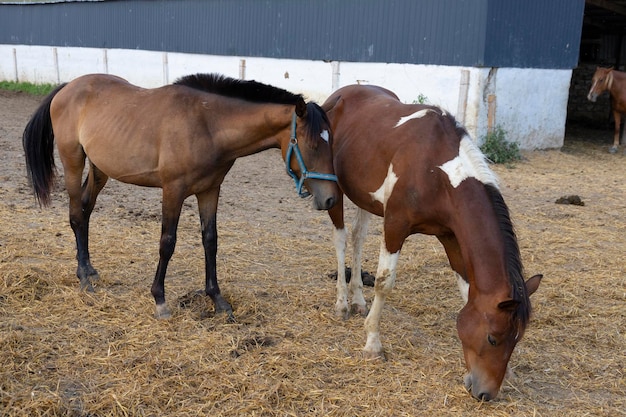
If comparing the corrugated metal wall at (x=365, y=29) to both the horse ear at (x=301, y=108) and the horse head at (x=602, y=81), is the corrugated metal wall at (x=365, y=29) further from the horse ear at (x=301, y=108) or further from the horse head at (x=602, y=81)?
the horse ear at (x=301, y=108)

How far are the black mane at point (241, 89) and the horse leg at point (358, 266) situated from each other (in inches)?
49.8

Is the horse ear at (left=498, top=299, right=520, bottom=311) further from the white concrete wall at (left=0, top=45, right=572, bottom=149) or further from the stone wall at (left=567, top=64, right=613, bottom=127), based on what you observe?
the stone wall at (left=567, top=64, right=613, bottom=127)

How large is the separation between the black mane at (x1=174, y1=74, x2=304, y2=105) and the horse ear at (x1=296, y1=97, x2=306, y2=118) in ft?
0.38

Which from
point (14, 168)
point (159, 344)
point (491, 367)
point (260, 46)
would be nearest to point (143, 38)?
point (260, 46)

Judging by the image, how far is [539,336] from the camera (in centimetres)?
441

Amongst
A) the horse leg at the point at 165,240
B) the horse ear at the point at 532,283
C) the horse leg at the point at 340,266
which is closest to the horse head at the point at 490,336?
the horse ear at the point at 532,283

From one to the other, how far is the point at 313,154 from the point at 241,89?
824mm

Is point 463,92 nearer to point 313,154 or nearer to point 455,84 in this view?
point 455,84

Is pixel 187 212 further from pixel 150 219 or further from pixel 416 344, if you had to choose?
pixel 416 344

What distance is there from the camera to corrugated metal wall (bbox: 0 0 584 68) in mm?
11430

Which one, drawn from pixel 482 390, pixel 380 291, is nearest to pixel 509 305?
pixel 482 390

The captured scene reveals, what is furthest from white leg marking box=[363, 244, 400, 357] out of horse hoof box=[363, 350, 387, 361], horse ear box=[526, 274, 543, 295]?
horse ear box=[526, 274, 543, 295]

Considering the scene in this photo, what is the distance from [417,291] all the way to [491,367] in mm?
2043

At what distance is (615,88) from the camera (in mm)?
14156
